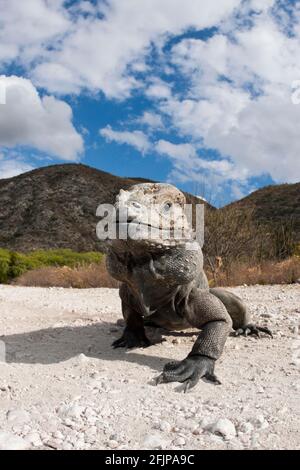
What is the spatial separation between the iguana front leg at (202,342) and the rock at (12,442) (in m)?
1.52

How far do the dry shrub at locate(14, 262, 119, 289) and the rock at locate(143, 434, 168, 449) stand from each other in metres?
11.1

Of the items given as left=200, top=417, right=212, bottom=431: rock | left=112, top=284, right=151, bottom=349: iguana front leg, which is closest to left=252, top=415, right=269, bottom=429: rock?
left=200, top=417, right=212, bottom=431: rock

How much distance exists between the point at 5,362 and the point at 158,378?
1.75 metres

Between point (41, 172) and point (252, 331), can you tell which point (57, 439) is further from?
point (41, 172)

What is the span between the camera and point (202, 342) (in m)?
4.78

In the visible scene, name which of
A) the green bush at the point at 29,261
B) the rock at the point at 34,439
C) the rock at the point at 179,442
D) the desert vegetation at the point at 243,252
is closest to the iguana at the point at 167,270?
the rock at the point at 179,442

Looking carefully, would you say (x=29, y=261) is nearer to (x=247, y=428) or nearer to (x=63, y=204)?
(x=247, y=428)

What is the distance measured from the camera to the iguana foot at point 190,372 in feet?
14.5

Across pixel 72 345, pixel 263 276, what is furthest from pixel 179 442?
pixel 263 276

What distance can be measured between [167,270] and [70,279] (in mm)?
11410

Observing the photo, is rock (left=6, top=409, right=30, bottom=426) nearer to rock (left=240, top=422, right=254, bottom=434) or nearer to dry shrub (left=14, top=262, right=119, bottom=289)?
rock (left=240, top=422, right=254, bottom=434)

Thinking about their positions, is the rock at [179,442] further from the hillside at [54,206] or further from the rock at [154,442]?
the hillside at [54,206]

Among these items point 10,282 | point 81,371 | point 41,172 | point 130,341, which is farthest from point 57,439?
point 41,172
